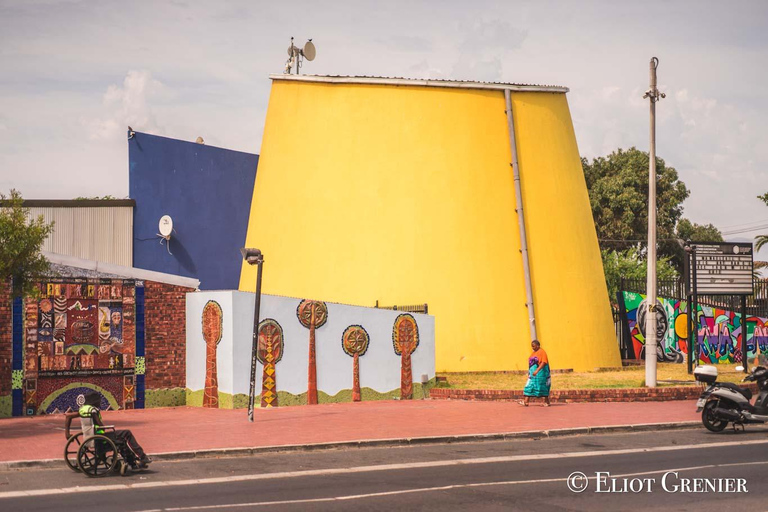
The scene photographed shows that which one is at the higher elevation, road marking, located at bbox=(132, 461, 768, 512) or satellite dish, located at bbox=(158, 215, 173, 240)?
satellite dish, located at bbox=(158, 215, 173, 240)

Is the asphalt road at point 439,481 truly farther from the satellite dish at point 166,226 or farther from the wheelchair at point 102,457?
the satellite dish at point 166,226

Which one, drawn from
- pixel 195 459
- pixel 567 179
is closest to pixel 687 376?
pixel 567 179

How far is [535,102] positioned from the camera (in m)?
29.8

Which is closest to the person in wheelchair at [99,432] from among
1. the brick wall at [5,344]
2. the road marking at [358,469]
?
the road marking at [358,469]

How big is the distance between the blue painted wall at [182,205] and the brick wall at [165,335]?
14876 millimetres

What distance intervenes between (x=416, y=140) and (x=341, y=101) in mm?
2610

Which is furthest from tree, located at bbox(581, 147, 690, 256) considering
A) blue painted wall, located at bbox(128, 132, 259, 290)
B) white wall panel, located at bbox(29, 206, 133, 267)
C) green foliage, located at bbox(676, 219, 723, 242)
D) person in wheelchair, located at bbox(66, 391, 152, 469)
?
person in wheelchair, located at bbox(66, 391, 152, 469)

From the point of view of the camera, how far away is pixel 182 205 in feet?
122

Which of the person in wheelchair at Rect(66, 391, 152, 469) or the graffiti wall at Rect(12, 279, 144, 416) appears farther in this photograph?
the graffiti wall at Rect(12, 279, 144, 416)

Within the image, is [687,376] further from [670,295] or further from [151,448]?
[151,448]

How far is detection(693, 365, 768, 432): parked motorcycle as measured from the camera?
16531 mm

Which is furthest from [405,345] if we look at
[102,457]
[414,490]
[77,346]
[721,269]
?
[414,490]

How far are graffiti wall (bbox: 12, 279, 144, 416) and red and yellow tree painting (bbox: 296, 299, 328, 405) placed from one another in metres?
3.63

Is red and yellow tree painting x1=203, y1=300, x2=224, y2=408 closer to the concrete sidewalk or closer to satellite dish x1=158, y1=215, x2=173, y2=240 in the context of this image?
the concrete sidewalk
